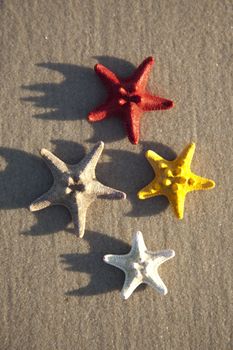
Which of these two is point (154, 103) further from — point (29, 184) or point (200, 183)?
point (29, 184)

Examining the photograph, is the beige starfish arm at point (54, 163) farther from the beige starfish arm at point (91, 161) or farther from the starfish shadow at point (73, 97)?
the starfish shadow at point (73, 97)

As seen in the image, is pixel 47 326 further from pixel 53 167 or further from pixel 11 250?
pixel 53 167

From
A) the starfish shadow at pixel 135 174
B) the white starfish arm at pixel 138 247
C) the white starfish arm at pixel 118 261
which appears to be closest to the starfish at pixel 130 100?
the starfish shadow at pixel 135 174

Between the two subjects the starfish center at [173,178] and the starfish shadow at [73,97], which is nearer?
the starfish center at [173,178]

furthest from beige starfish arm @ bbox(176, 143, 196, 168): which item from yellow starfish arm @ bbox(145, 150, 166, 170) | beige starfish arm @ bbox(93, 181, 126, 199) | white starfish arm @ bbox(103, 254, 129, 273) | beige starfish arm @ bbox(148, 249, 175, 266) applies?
white starfish arm @ bbox(103, 254, 129, 273)

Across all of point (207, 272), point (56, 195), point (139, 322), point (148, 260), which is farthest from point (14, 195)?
point (207, 272)

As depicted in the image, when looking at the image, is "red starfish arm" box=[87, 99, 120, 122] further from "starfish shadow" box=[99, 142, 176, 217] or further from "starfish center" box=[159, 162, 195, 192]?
"starfish center" box=[159, 162, 195, 192]

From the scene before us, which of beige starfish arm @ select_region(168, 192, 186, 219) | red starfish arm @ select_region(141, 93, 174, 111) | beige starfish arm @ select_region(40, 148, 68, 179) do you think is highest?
red starfish arm @ select_region(141, 93, 174, 111)
